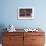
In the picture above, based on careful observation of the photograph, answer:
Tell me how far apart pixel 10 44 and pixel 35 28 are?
1.02 meters

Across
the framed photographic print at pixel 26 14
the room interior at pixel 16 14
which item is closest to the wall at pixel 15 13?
the room interior at pixel 16 14

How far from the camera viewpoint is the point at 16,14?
4.28 metres

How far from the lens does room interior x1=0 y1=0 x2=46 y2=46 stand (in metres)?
4.27

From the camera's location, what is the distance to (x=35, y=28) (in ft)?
14.2

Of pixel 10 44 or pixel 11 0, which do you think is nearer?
pixel 10 44

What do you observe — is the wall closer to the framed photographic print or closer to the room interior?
the room interior

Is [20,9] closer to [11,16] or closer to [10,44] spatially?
[11,16]

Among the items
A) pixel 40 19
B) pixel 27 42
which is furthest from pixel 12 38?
pixel 40 19

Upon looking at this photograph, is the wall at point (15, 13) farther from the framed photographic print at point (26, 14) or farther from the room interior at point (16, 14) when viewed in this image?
the framed photographic print at point (26, 14)

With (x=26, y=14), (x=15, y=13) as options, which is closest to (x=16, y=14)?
(x=15, y=13)

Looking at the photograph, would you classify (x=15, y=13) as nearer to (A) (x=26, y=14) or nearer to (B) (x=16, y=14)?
(B) (x=16, y=14)

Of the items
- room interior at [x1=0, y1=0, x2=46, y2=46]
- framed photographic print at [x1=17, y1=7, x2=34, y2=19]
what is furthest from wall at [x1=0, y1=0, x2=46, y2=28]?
framed photographic print at [x1=17, y1=7, x2=34, y2=19]

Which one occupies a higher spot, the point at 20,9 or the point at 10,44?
the point at 20,9

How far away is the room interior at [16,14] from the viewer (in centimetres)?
427
